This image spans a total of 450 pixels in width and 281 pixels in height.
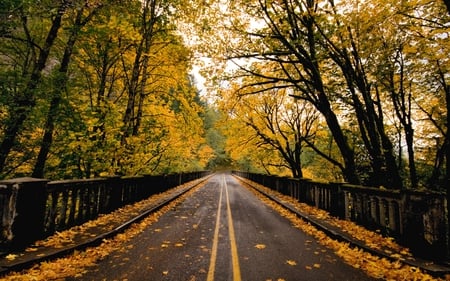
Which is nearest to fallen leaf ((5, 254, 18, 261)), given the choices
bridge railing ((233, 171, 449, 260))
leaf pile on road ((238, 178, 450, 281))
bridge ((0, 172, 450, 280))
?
bridge ((0, 172, 450, 280))

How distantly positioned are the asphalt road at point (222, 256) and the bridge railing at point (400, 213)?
6.41 ft

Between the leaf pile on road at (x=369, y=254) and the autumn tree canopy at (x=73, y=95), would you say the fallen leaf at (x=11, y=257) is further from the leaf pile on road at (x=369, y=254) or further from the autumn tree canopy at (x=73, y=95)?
the leaf pile on road at (x=369, y=254)

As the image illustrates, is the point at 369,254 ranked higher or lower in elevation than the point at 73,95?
lower

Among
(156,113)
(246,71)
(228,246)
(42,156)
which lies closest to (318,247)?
(228,246)

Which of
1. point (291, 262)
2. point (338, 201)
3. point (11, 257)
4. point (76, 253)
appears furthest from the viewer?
point (338, 201)

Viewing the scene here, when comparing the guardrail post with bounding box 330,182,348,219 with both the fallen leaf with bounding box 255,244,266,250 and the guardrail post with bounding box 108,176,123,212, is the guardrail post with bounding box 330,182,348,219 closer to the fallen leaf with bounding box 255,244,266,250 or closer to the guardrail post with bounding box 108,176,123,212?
the fallen leaf with bounding box 255,244,266,250

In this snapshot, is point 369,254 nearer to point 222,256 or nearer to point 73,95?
point 222,256

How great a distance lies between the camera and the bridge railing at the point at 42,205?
5.18 m

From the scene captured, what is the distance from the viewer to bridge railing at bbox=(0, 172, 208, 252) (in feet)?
17.0

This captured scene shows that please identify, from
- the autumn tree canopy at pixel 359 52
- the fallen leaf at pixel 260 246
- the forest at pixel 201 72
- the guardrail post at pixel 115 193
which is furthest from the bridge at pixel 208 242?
the autumn tree canopy at pixel 359 52

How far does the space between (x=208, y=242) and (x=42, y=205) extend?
4.12 metres

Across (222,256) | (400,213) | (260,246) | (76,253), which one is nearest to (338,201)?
(400,213)

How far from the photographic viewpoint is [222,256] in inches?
220

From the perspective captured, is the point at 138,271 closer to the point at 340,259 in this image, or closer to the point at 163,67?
the point at 340,259
